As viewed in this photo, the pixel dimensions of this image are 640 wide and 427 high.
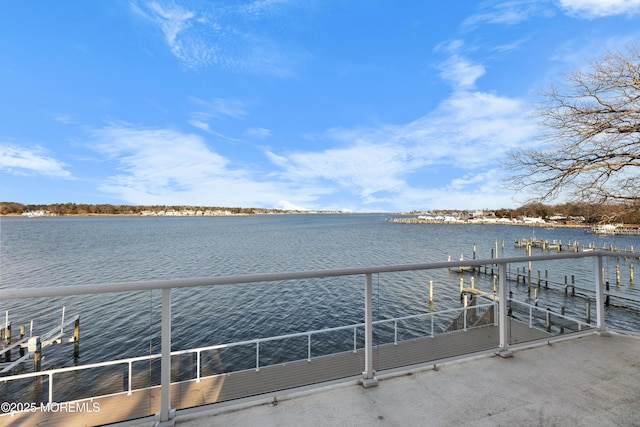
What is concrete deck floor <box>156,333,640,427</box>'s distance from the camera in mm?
1727

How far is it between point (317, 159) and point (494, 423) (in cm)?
5411

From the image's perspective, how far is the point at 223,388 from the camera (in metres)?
5.74

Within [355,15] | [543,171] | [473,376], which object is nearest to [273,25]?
[355,15]

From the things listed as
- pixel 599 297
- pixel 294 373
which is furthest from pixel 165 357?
pixel 294 373

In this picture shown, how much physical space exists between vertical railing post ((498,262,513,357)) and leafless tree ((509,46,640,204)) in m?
7.23

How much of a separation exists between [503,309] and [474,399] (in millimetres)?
1027

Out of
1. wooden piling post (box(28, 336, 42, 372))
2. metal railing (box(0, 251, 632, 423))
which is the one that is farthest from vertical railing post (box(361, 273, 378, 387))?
wooden piling post (box(28, 336, 42, 372))

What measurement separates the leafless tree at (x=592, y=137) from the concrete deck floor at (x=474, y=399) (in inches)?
271

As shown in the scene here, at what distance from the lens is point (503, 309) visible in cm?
263

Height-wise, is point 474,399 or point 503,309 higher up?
point 503,309

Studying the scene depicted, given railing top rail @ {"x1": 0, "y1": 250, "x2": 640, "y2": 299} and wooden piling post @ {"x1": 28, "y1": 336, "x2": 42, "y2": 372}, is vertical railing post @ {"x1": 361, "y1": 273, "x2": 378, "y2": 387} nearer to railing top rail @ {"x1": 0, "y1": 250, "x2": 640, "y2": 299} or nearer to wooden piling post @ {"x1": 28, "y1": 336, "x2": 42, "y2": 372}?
railing top rail @ {"x1": 0, "y1": 250, "x2": 640, "y2": 299}

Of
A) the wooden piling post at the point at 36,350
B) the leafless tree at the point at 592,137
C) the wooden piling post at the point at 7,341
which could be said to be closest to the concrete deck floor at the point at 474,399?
the leafless tree at the point at 592,137

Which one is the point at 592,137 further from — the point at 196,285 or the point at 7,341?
the point at 7,341

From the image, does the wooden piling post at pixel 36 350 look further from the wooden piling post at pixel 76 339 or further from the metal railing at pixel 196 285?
the metal railing at pixel 196 285
